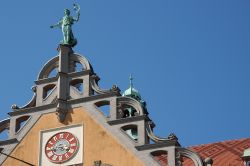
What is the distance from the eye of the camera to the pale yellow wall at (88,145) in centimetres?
2719

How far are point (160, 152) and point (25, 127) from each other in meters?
4.50

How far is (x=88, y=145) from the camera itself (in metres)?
27.7

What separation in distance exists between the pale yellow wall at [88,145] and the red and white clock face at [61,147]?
318 mm

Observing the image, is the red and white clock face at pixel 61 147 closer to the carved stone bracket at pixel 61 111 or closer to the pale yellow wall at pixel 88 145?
the pale yellow wall at pixel 88 145

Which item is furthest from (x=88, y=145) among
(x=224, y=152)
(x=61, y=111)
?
(x=224, y=152)

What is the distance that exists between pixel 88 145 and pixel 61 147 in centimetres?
89

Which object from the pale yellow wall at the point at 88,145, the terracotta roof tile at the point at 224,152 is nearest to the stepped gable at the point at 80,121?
the pale yellow wall at the point at 88,145

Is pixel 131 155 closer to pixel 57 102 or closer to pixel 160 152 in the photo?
pixel 160 152

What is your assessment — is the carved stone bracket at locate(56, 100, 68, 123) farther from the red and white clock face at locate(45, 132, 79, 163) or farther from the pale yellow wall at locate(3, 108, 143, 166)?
the red and white clock face at locate(45, 132, 79, 163)

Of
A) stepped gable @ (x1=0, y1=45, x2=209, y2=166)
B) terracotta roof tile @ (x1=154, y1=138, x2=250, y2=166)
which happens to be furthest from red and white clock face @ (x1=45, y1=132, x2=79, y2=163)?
terracotta roof tile @ (x1=154, y1=138, x2=250, y2=166)

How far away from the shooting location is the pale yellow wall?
27.2 m

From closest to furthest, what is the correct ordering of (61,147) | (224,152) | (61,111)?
(61,147)
(61,111)
(224,152)

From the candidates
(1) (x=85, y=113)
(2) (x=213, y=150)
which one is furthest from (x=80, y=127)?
(2) (x=213, y=150)

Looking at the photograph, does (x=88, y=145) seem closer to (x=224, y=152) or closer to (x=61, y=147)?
(x=61, y=147)
